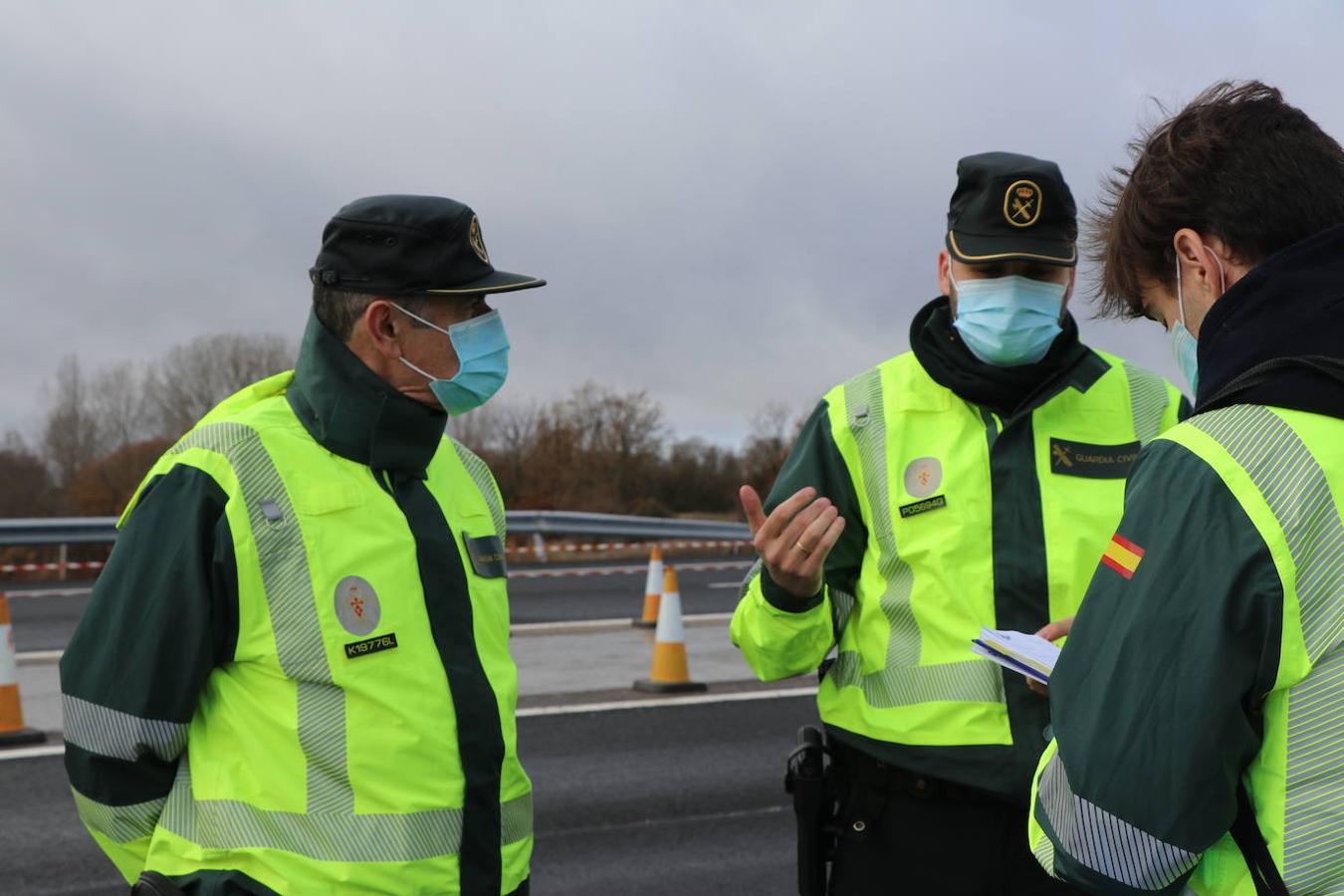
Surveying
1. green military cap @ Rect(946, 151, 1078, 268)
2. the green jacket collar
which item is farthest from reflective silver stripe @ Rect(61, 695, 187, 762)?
green military cap @ Rect(946, 151, 1078, 268)

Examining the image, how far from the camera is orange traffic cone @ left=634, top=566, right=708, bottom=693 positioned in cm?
937

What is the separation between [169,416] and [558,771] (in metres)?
31.3

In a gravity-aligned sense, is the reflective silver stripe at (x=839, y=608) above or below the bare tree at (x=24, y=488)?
above

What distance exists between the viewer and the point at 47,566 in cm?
1689

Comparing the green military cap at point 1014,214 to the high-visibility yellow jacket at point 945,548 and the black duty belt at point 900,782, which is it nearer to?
the high-visibility yellow jacket at point 945,548

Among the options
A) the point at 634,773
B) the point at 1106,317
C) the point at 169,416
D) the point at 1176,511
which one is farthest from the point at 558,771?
the point at 169,416

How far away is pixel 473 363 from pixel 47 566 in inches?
620

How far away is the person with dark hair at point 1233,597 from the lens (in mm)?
1626

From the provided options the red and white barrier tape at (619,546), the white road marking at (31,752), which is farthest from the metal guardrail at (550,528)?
the white road marking at (31,752)

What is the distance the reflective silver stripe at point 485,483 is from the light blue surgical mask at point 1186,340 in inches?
60.8

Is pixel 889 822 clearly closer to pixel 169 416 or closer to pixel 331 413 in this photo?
pixel 331 413

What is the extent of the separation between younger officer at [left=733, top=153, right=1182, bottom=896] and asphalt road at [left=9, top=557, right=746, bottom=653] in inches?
394

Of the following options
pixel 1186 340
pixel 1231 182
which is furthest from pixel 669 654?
pixel 1231 182

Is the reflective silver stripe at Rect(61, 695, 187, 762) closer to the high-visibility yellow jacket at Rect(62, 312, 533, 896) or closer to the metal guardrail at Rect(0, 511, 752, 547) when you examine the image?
the high-visibility yellow jacket at Rect(62, 312, 533, 896)
